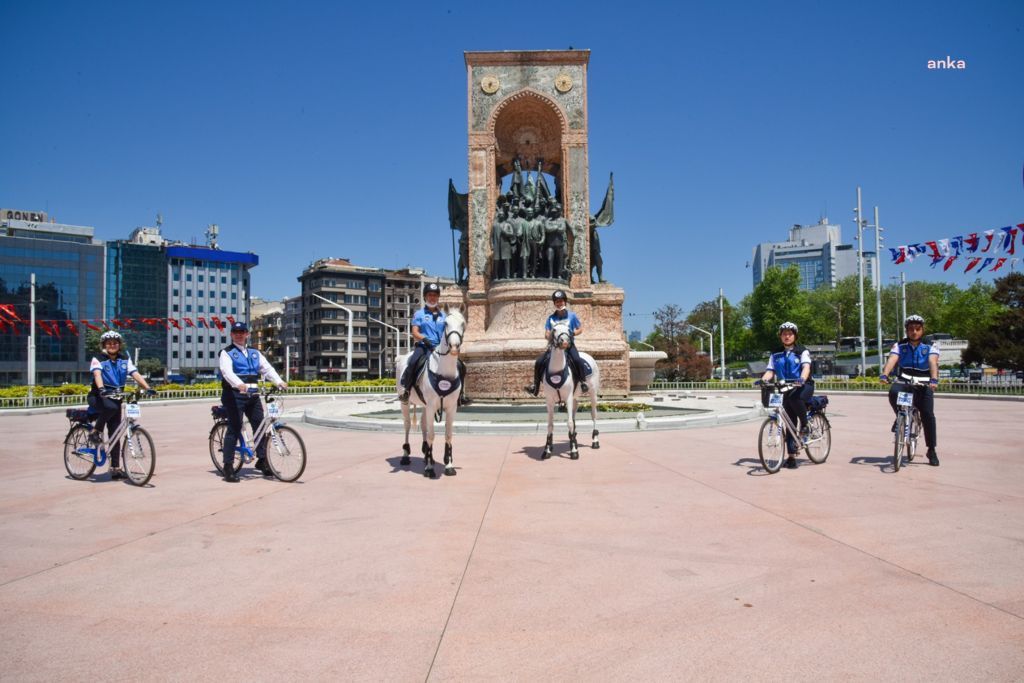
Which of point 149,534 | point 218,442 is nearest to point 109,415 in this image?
point 218,442

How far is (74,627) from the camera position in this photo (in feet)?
12.9

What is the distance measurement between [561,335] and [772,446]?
346 cm

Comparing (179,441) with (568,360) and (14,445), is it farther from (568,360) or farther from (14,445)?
(568,360)

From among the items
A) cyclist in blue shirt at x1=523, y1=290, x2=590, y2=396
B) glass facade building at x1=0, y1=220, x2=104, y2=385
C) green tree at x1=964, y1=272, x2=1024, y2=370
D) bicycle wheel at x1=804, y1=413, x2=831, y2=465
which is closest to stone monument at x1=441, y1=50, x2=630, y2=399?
cyclist in blue shirt at x1=523, y1=290, x2=590, y2=396

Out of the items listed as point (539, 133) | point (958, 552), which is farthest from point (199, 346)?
point (958, 552)

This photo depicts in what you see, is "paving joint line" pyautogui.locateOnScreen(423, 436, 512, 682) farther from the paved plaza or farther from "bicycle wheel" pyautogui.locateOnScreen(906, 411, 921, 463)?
"bicycle wheel" pyautogui.locateOnScreen(906, 411, 921, 463)

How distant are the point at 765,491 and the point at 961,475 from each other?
10.2 ft

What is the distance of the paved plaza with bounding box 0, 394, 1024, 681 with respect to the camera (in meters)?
3.49

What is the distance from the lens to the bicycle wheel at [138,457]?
28.0 feet

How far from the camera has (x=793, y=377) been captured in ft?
30.9

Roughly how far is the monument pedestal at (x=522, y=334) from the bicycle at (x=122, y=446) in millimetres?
11779

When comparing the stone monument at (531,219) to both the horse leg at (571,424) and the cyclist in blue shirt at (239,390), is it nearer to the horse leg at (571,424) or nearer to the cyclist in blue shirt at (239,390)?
the horse leg at (571,424)

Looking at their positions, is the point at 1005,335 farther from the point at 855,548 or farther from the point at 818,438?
the point at 855,548

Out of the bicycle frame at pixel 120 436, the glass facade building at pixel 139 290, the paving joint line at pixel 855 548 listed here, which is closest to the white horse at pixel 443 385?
the paving joint line at pixel 855 548
